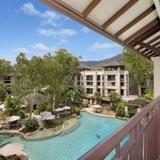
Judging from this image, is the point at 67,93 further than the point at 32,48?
No

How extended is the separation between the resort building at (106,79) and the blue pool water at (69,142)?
1115cm

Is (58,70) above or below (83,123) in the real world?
above

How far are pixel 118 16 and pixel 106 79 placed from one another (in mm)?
28114

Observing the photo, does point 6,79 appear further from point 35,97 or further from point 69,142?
point 69,142

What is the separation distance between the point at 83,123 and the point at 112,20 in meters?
16.1

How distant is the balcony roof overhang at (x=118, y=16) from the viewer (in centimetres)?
221

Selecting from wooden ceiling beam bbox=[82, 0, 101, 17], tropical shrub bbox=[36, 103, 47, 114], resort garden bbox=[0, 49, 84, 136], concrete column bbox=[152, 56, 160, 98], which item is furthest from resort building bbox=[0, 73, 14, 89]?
wooden ceiling beam bbox=[82, 0, 101, 17]

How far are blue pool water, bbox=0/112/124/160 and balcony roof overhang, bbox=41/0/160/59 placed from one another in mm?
7071

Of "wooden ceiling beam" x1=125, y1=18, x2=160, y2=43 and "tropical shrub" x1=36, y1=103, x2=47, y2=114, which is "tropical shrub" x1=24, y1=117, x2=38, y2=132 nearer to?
"tropical shrub" x1=36, y1=103, x2=47, y2=114

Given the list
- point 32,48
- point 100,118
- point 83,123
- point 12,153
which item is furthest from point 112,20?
point 32,48

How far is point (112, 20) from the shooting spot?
291 cm

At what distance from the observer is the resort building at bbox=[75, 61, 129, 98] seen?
95.8 ft

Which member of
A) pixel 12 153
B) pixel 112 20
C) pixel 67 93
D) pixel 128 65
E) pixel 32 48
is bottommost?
pixel 12 153

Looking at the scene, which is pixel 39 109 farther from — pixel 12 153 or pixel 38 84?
pixel 12 153
